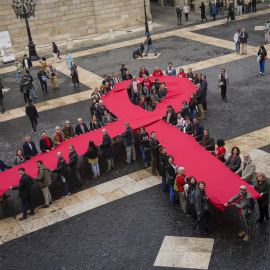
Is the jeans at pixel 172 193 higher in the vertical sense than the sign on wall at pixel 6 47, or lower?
lower

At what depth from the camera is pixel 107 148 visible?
49.0 ft

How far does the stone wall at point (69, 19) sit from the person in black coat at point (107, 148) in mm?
23108

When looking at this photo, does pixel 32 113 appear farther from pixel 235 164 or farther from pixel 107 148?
pixel 235 164

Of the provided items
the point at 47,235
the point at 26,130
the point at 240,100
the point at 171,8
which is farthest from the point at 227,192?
the point at 171,8

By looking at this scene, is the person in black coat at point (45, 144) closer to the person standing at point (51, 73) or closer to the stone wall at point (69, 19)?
the person standing at point (51, 73)

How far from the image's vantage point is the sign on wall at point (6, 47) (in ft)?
105

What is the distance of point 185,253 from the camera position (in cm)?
1087

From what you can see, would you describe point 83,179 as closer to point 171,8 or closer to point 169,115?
point 169,115

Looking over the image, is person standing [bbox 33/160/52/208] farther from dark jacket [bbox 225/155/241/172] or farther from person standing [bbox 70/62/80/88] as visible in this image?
person standing [bbox 70/62/80/88]

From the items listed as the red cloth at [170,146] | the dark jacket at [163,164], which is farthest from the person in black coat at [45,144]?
the dark jacket at [163,164]

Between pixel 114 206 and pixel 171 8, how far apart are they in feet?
119

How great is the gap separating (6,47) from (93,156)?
20.6 meters

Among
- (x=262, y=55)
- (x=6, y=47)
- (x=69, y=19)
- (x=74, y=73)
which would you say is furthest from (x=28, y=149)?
(x=69, y=19)

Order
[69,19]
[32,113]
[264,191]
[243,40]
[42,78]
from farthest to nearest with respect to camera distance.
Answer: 1. [69,19]
2. [243,40]
3. [42,78]
4. [32,113]
5. [264,191]
